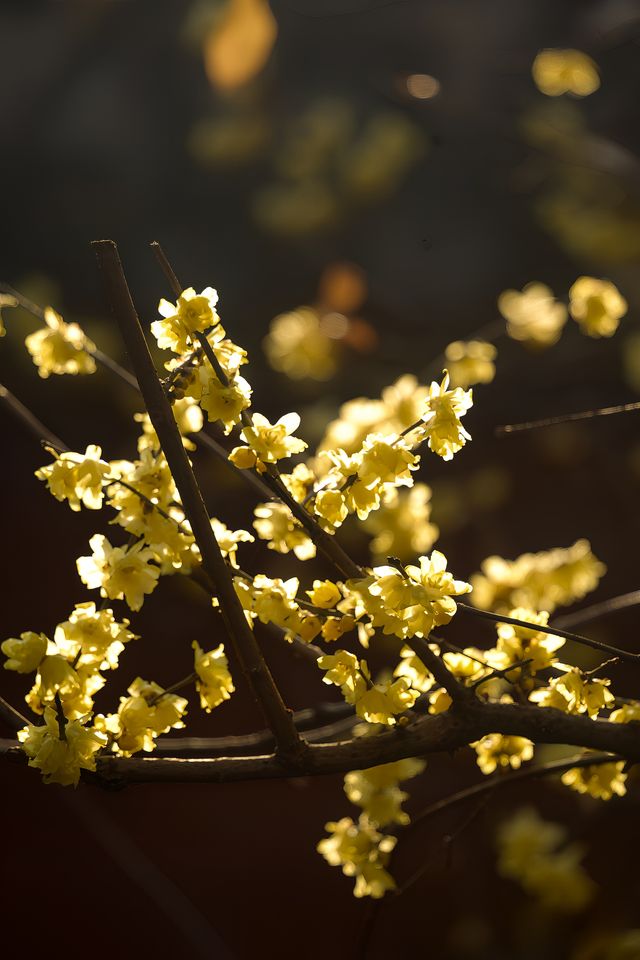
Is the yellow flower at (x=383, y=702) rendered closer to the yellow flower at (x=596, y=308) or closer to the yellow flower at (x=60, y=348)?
the yellow flower at (x=60, y=348)

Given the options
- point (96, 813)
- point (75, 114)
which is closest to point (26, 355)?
point (75, 114)

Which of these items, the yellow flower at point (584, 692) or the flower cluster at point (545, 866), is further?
the flower cluster at point (545, 866)

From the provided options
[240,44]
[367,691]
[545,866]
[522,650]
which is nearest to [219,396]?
[367,691]

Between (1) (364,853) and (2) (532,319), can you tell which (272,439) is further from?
(2) (532,319)

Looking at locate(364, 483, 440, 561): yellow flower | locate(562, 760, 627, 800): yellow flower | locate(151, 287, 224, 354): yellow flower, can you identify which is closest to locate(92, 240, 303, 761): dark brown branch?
locate(151, 287, 224, 354): yellow flower

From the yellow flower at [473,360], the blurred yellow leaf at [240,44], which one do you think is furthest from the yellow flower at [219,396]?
the blurred yellow leaf at [240,44]

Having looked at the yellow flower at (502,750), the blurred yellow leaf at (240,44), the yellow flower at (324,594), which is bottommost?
the yellow flower at (502,750)
